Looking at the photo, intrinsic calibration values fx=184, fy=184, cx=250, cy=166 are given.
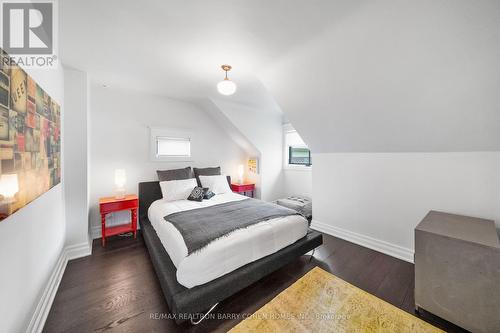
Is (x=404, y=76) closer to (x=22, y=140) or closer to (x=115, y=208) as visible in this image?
(x=22, y=140)

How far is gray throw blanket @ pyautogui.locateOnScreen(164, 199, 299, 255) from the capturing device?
166 centimetres

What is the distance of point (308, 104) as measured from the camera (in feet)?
8.40

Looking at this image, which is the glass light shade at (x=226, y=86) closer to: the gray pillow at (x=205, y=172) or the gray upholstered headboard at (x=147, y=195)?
the gray pillow at (x=205, y=172)

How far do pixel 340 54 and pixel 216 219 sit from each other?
217 centimetres

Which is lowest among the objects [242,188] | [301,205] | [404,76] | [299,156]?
[301,205]

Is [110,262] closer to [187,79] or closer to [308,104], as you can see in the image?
[187,79]

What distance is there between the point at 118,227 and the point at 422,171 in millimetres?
4357

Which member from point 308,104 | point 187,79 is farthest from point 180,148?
point 308,104

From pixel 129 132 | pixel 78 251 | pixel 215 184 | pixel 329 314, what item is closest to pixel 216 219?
pixel 329 314

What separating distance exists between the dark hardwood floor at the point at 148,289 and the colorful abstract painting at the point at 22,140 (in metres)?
1.03

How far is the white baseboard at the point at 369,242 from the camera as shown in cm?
235

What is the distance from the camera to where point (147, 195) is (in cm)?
321

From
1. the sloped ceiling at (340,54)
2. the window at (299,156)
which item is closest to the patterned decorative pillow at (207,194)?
the sloped ceiling at (340,54)

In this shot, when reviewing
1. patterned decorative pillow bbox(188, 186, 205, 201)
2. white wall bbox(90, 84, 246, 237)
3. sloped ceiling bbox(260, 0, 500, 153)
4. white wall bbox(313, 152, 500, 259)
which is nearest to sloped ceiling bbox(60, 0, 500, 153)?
sloped ceiling bbox(260, 0, 500, 153)
